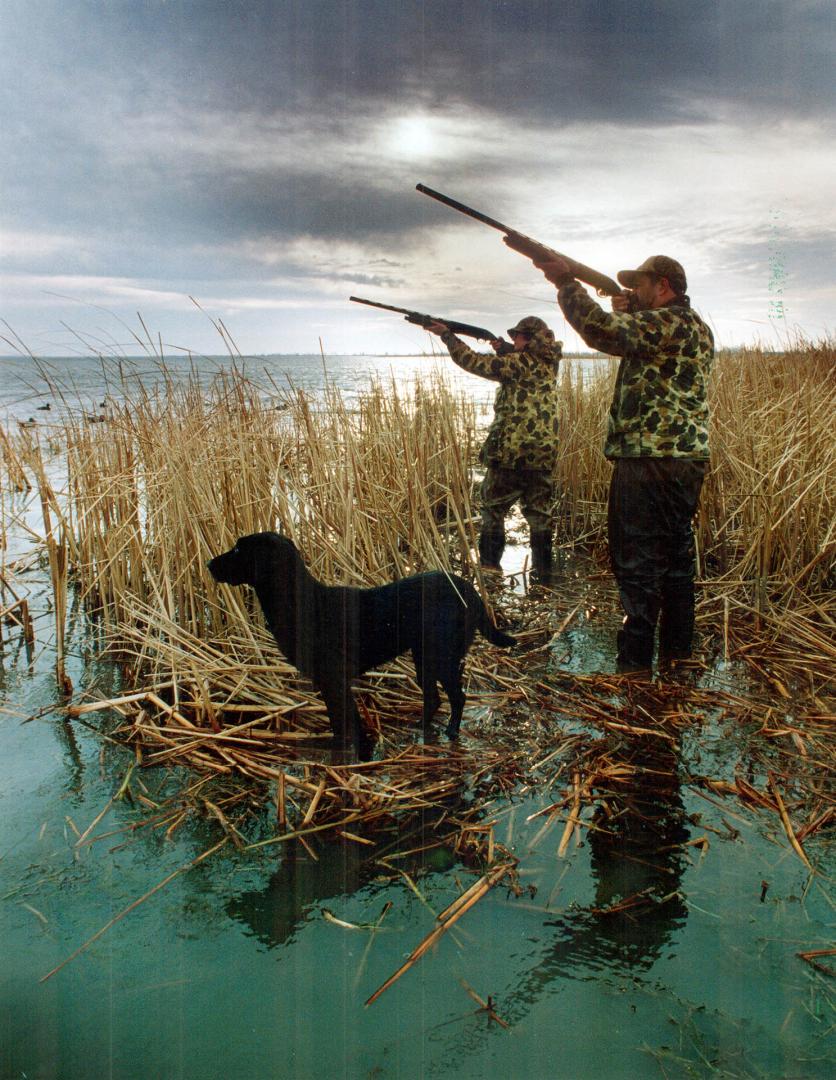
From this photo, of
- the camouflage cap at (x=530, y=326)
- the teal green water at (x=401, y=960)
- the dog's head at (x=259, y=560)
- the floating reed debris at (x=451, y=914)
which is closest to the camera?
the teal green water at (x=401, y=960)

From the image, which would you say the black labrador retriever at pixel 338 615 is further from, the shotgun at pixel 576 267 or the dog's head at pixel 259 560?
the shotgun at pixel 576 267

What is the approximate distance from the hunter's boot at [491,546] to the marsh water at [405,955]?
3.49 metres

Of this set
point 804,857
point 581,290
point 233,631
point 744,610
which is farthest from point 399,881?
point 744,610

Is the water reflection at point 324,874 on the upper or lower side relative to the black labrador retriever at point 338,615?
lower

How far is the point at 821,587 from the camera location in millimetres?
4910

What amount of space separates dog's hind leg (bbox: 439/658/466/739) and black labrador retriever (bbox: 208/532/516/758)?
Result: 0.31 feet

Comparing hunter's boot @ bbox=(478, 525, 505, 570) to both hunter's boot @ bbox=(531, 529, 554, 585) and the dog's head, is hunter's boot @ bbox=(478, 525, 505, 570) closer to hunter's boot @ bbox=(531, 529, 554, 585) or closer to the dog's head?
→ hunter's boot @ bbox=(531, 529, 554, 585)

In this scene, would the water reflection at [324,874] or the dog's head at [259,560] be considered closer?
the water reflection at [324,874]

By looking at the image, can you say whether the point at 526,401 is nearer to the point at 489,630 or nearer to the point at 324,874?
the point at 489,630

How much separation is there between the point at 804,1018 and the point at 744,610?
342 centimetres

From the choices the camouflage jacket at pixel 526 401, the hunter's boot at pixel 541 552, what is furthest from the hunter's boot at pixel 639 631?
the camouflage jacket at pixel 526 401

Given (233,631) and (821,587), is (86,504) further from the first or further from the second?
(821,587)

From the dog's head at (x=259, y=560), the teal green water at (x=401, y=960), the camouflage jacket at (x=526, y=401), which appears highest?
the camouflage jacket at (x=526, y=401)

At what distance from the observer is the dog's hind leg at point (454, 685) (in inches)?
107
